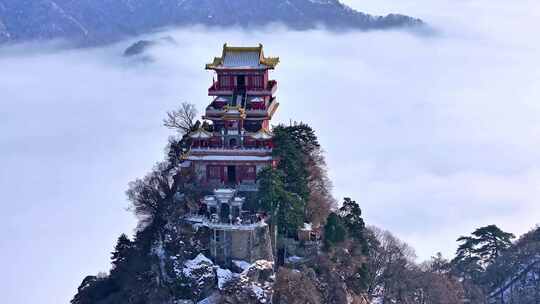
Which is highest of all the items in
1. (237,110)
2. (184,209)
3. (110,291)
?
(237,110)

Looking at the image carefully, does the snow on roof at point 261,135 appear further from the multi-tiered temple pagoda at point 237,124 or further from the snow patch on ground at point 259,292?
the snow patch on ground at point 259,292

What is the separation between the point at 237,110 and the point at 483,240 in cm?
2187

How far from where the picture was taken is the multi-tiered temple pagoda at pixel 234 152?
49938 millimetres

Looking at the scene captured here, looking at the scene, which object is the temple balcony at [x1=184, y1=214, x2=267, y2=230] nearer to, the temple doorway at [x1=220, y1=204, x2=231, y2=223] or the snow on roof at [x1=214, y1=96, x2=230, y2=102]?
the temple doorway at [x1=220, y1=204, x2=231, y2=223]

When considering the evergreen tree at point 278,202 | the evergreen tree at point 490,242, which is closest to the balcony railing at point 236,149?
the evergreen tree at point 278,202

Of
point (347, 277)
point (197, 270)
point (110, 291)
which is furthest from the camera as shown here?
point (110, 291)

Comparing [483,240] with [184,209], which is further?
[483,240]

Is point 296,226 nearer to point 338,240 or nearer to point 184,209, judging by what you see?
point 338,240

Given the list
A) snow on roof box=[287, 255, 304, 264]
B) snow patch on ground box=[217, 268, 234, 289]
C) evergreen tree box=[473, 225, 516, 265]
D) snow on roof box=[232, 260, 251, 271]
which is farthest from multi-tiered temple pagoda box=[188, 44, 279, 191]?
evergreen tree box=[473, 225, 516, 265]

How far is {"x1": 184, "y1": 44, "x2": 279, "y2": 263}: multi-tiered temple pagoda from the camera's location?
164 feet

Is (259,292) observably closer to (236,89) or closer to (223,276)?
(223,276)

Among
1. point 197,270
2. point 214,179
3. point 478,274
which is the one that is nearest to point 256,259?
point 197,270

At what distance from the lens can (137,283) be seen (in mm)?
51781

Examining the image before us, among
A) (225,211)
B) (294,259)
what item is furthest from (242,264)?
(294,259)
